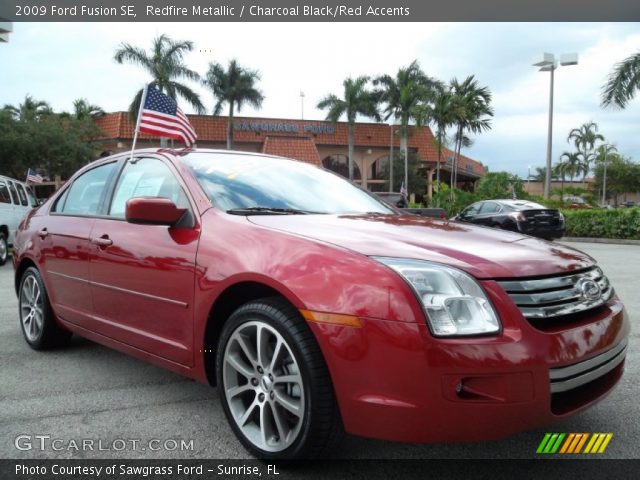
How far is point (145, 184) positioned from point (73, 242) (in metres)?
0.75

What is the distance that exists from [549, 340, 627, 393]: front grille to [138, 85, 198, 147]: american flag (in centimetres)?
542

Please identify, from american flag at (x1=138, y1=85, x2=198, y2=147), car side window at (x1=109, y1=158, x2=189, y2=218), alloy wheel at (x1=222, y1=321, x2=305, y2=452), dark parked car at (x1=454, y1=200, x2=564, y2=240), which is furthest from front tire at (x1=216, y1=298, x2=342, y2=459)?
dark parked car at (x1=454, y1=200, x2=564, y2=240)

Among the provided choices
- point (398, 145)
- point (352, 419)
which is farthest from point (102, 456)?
point (398, 145)

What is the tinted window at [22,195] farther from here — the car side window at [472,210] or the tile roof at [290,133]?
the tile roof at [290,133]

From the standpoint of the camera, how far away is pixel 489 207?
52.6ft

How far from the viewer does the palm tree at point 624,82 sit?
62.6 feet

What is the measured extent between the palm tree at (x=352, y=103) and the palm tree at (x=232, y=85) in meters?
5.24

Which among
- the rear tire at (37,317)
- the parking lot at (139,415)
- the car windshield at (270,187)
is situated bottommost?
the parking lot at (139,415)

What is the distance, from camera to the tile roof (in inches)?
1425

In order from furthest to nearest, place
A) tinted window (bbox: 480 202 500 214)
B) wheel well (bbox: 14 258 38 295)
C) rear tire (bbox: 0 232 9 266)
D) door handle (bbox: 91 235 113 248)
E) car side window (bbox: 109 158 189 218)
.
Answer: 1. tinted window (bbox: 480 202 500 214)
2. rear tire (bbox: 0 232 9 266)
3. wheel well (bbox: 14 258 38 295)
4. door handle (bbox: 91 235 113 248)
5. car side window (bbox: 109 158 189 218)

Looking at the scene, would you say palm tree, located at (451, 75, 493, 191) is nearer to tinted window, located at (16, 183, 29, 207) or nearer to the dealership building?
the dealership building

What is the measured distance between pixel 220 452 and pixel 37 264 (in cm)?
250

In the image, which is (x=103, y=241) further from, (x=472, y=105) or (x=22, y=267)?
(x=472, y=105)

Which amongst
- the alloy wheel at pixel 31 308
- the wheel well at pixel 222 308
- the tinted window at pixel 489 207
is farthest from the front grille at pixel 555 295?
the tinted window at pixel 489 207
